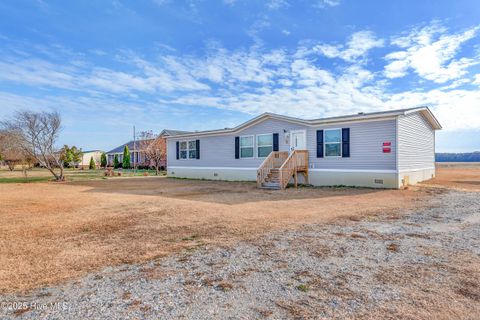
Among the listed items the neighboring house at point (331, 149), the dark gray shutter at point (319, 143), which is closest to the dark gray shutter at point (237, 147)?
the neighboring house at point (331, 149)

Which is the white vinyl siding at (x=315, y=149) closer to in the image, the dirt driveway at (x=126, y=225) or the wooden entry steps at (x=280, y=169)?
the wooden entry steps at (x=280, y=169)

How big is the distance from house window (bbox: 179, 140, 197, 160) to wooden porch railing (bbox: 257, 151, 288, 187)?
23.7 feet

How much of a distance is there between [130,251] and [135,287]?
138 centimetres

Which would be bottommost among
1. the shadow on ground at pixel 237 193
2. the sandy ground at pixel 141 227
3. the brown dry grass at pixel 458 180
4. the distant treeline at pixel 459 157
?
the sandy ground at pixel 141 227

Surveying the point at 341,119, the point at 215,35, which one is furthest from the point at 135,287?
the point at 215,35

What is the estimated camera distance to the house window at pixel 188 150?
19984mm

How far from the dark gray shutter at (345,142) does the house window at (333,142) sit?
16cm

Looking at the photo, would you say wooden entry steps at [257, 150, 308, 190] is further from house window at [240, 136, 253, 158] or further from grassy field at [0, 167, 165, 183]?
grassy field at [0, 167, 165, 183]

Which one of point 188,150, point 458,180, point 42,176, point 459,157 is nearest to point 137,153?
point 42,176

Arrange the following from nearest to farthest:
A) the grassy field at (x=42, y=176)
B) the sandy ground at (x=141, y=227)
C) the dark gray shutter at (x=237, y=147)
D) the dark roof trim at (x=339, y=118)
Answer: the sandy ground at (x=141, y=227)
the dark roof trim at (x=339, y=118)
the dark gray shutter at (x=237, y=147)
the grassy field at (x=42, y=176)

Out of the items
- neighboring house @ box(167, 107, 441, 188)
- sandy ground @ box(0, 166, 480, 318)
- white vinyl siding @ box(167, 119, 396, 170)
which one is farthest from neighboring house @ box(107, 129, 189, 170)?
sandy ground @ box(0, 166, 480, 318)

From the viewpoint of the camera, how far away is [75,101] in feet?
69.1

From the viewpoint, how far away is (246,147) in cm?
1706

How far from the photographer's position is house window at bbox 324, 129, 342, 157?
1355 cm
